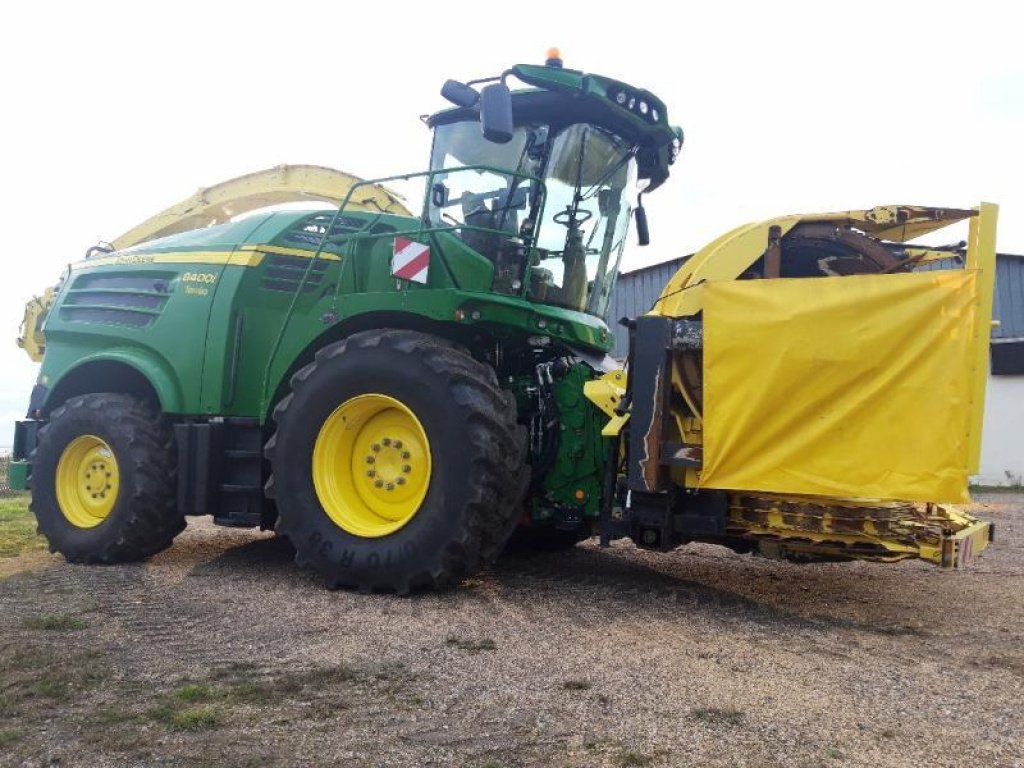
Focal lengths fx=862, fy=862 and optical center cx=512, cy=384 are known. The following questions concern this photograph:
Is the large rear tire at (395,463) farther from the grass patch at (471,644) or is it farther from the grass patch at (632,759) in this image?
the grass patch at (632,759)

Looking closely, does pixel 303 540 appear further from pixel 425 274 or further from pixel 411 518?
pixel 425 274

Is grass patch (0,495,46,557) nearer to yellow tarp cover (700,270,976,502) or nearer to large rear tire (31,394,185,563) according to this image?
large rear tire (31,394,185,563)

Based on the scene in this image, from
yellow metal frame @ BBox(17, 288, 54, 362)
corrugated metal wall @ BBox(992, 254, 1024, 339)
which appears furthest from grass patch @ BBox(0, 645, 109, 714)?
corrugated metal wall @ BBox(992, 254, 1024, 339)

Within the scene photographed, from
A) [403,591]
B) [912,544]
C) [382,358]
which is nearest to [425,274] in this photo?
[382,358]

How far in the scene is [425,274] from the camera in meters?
5.25

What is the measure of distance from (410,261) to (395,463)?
123 cm

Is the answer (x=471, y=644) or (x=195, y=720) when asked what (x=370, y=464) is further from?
(x=195, y=720)

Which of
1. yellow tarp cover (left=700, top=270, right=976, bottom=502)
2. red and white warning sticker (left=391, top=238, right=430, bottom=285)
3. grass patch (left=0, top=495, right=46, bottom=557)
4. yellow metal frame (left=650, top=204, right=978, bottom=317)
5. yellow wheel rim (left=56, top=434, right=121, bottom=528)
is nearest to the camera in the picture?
yellow tarp cover (left=700, top=270, right=976, bottom=502)

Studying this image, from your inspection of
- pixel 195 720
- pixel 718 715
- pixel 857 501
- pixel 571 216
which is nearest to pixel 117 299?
pixel 571 216

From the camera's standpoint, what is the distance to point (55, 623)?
410cm

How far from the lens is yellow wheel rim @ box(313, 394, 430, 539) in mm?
4961

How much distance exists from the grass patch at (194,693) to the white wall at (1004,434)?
16.3 m

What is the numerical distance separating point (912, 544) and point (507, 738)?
7.53 ft

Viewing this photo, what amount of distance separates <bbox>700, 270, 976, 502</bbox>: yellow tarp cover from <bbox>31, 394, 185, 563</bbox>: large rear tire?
377 centimetres
